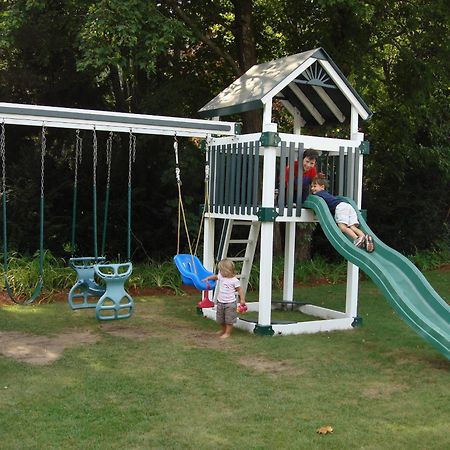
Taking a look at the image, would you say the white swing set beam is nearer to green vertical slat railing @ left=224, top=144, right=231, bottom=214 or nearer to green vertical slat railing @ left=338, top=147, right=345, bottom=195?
green vertical slat railing @ left=224, top=144, right=231, bottom=214

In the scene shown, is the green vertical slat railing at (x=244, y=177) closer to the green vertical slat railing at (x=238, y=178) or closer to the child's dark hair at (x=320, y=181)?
the green vertical slat railing at (x=238, y=178)

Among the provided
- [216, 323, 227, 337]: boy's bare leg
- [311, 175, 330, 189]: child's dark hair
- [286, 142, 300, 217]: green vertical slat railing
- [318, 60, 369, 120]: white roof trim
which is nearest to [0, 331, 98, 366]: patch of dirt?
[216, 323, 227, 337]: boy's bare leg

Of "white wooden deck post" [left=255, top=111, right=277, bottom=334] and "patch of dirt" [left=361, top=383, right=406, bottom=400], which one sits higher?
"white wooden deck post" [left=255, top=111, right=277, bottom=334]

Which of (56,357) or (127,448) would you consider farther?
(56,357)

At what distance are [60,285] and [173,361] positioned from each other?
16.6 ft

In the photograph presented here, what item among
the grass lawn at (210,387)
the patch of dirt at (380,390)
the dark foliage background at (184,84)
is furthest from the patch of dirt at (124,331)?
the dark foliage background at (184,84)

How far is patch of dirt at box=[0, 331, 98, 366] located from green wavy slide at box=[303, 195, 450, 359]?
3202mm

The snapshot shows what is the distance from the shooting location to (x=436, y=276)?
1405cm

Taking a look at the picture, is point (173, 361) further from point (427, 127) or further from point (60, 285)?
point (427, 127)

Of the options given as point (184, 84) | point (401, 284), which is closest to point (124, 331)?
point (401, 284)

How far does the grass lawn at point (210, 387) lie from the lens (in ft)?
14.8

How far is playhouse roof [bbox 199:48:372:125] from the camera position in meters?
8.20

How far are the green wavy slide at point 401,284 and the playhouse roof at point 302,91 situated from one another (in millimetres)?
1471

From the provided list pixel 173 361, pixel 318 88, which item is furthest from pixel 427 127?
pixel 173 361
